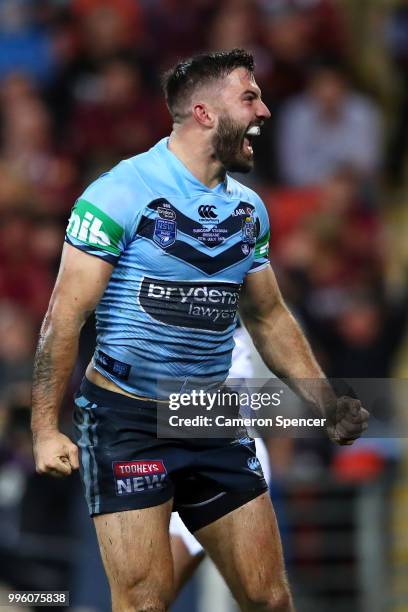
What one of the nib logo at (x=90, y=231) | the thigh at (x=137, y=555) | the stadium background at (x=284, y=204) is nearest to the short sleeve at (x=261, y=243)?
the nib logo at (x=90, y=231)

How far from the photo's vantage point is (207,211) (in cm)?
550

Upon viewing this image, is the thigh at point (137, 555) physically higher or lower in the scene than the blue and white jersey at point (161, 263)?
lower

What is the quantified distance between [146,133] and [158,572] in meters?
6.02

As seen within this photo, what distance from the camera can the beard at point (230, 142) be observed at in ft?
18.2

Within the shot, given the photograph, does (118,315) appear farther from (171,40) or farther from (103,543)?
(171,40)

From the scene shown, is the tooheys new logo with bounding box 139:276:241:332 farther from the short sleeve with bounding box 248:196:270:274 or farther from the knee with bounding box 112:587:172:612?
the knee with bounding box 112:587:172:612

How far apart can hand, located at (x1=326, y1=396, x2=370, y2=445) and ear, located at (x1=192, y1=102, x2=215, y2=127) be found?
1.27 meters

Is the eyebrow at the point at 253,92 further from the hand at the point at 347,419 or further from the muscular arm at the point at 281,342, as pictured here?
the hand at the point at 347,419

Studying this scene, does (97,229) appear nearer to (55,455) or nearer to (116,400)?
(116,400)

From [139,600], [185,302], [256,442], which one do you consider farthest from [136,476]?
[256,442]

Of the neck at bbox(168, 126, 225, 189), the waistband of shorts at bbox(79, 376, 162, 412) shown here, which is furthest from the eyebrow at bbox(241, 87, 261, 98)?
the waistband of shorts at bbox(79, 376, 162, 412)

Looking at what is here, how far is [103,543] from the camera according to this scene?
5.33 meters

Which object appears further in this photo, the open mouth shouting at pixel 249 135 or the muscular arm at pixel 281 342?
the muscular arm at pixel 281 342

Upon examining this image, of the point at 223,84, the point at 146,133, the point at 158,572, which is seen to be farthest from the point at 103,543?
the point at 146,133
